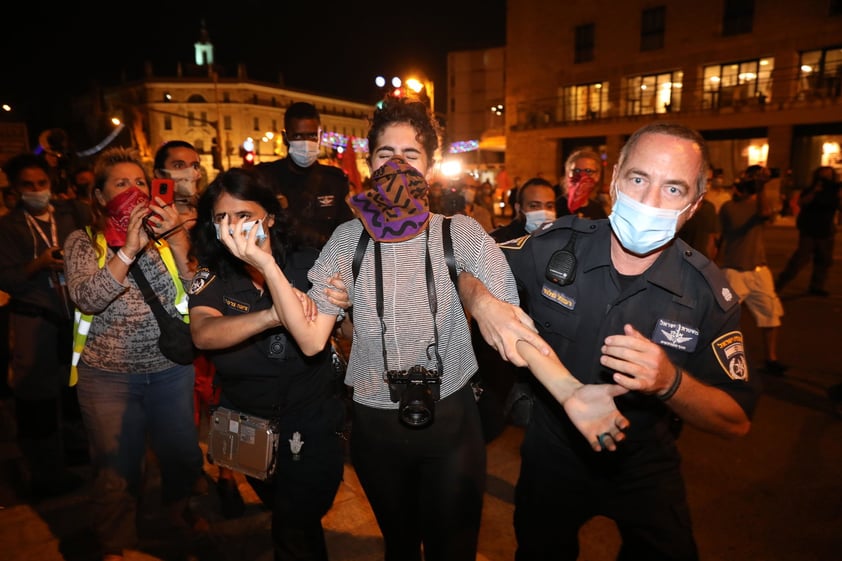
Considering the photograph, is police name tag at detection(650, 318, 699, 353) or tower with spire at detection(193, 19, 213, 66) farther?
tower with spire at detection(193, 19, 213, 66)

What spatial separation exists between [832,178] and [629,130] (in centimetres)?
2070

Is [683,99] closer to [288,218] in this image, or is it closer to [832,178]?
[832,178]

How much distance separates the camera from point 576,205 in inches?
211

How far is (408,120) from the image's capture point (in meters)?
2.19

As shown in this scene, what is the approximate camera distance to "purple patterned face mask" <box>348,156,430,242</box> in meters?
1.99

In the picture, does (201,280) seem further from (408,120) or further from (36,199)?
(36,199)

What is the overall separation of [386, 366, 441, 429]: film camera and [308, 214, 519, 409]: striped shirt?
0.07 meters

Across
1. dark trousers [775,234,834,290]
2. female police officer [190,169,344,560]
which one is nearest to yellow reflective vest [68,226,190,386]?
female police officer [190,169,344,560]

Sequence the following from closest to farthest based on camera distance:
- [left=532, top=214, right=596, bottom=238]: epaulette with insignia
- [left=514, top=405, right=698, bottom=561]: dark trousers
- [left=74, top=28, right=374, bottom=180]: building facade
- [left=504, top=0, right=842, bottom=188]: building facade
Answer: [left=514, top=405, right=698, bottom=561]: dark trousers → [left=532, top=214, right=596, bottom=238]: epaulette with insignia → [left=504, top=0, right=842, bottom=188]: building facade → [left=74, top=28, right=374, bottom=180]: building facade

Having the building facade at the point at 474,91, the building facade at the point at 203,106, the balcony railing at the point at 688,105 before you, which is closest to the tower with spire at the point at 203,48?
the building facade at the point at 203,106

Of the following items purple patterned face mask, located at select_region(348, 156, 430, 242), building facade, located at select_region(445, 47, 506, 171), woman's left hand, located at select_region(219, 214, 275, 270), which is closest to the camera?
woman's left hand, located at select_region(219, 214, 275, 270)

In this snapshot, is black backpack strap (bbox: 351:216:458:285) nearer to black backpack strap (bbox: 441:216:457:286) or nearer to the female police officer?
black backpack strap (bbox: 441:216:457:286)

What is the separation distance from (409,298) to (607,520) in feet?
7.96

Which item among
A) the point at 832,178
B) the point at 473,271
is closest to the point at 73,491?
the point at 473,271
